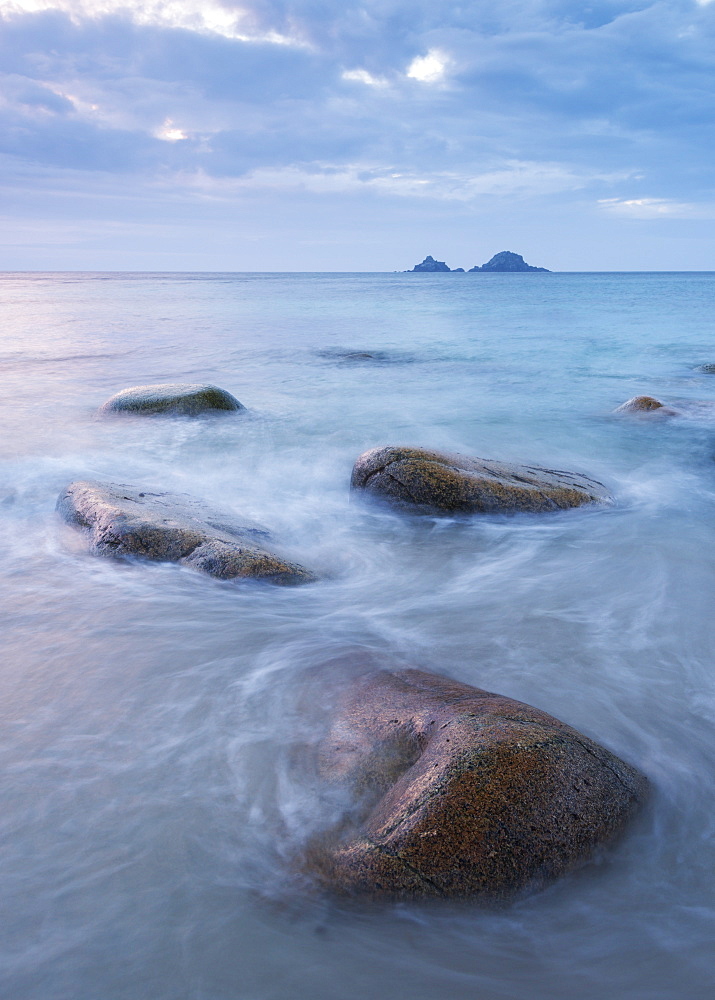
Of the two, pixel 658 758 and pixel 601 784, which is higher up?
pixel 601 784

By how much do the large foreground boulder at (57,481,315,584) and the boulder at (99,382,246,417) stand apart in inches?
178

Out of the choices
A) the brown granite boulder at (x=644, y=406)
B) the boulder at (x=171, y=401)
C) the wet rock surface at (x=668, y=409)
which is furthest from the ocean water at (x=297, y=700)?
the brown granite boulder at (x=644, y=406)

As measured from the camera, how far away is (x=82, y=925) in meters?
2.46

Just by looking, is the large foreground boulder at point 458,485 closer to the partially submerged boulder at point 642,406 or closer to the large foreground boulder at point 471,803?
the large foreground boulder at point 471,803

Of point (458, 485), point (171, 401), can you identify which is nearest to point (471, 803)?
point (458, 485)

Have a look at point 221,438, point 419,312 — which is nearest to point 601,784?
point 221,438

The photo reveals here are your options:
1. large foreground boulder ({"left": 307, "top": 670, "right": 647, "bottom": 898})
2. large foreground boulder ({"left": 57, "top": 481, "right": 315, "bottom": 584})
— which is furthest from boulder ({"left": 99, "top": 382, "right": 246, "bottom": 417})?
large foreground boulder ({"left": 307, "top": 670, "right": 647, "bottom": 898})

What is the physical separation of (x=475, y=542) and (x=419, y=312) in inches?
1240

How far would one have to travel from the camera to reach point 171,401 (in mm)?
10680

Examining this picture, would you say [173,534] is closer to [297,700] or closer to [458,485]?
[297,700]

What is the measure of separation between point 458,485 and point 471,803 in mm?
4231

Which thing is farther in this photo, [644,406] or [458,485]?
[644,406]

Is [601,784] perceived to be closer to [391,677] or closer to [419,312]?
[391,677]

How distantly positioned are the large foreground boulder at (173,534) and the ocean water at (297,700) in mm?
160
